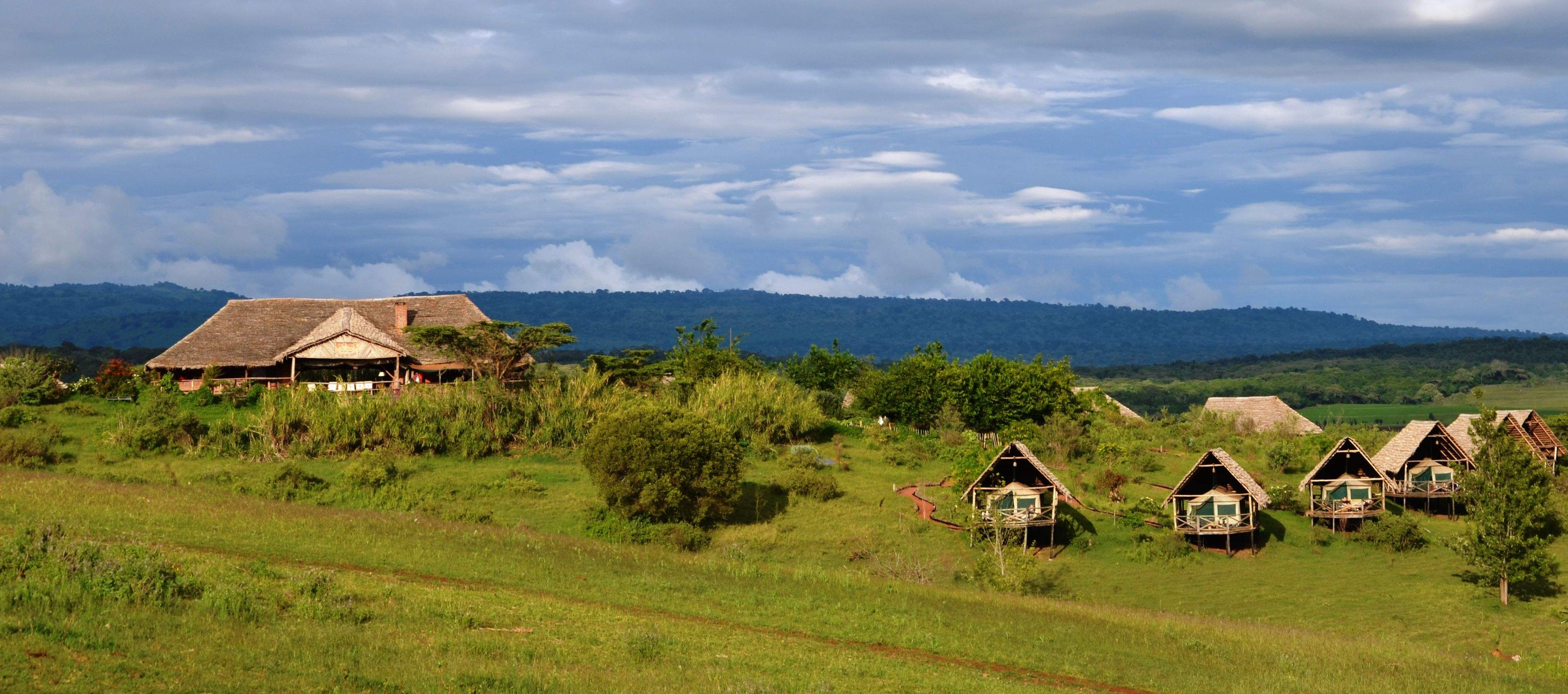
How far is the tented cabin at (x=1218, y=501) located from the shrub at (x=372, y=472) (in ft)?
86.1

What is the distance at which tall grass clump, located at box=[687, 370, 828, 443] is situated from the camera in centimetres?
5191

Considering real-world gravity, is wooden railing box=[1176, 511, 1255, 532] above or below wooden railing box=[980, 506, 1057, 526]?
below

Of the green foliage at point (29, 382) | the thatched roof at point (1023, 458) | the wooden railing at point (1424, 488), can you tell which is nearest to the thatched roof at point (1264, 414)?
the wooden railing at point (1424, 488)

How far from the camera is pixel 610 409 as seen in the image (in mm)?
50156

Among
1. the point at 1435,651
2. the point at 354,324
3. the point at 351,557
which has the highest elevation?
the point at 354,324

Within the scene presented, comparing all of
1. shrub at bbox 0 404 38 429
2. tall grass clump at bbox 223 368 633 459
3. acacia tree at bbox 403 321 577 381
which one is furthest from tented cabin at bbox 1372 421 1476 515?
shrub at bbox 0 404 38 429

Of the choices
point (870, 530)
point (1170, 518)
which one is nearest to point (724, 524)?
point (870, 530)

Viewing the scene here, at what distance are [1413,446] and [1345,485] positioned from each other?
562cm

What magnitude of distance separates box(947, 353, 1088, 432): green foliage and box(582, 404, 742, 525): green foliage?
21488 millimetres

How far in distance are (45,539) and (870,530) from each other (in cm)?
2494

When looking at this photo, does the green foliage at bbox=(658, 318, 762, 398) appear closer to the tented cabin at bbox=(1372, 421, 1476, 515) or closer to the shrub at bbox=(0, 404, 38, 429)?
the shrub at bbox=(0, 404, 38, 429)

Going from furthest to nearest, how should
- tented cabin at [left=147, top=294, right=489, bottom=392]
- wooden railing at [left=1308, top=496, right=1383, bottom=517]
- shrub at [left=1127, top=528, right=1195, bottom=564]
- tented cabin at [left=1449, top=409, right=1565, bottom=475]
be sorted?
tented cabin at [left=147, top=294, right=489, bottom=392], tented cabin at [left=1449, top=409, right=1565, bottom=475], wooden railing at [left=1308, top=496, right=1383, bottom=517], shrub at [left=1127, top=528, right=1195, bottom=564]

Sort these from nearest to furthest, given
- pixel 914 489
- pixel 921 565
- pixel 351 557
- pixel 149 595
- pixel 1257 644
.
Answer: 1. pixel 149 595
2. pixel 1257 644
3. pixel 351 557
4. pixel 921 565
5. pixel 914 489

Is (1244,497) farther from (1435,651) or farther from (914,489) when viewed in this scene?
(1435,651)
